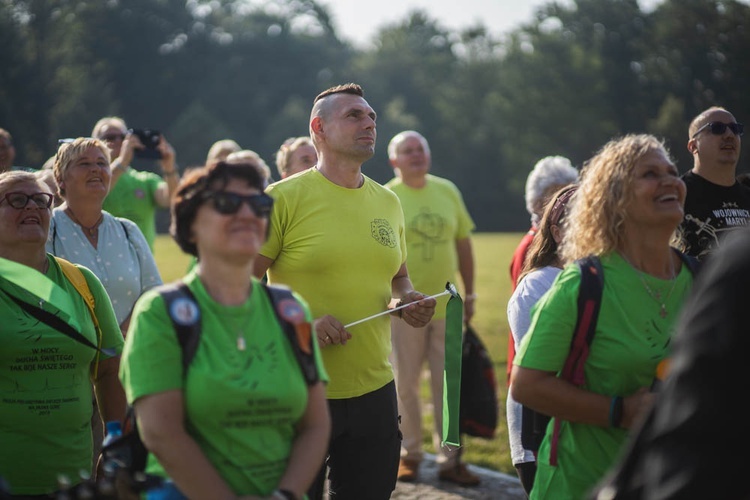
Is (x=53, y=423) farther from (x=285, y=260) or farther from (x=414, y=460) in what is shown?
(x=414, y=460)

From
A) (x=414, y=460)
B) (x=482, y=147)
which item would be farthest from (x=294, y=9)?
(x=414, y=460)

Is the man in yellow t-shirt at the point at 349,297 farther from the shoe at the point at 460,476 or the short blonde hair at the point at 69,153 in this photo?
the shoe at the point at 460,476

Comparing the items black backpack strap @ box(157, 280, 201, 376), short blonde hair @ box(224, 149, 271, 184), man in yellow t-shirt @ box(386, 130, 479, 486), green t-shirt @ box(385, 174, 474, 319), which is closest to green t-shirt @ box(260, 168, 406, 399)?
short blonde hair @ box(224, 149, 271, 184)

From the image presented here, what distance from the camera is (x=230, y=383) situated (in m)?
2.99

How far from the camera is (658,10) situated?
63.4m

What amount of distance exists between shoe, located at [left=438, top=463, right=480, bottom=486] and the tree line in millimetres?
46109

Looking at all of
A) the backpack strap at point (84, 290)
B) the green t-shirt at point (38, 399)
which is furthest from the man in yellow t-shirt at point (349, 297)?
the green t-shirt at point (38, 399)

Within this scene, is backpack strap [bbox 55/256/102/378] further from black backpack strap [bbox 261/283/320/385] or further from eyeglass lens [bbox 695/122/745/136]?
eyeglass lens [bbox 695/122/745/136]

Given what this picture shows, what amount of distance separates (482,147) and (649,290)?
6675 cm

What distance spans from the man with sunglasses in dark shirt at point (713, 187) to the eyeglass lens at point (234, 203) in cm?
313

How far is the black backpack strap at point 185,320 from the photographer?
3.00 metres

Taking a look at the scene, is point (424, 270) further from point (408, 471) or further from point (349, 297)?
point (349, 297)

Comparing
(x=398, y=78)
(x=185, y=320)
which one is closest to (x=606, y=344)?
(x=185, y=320)

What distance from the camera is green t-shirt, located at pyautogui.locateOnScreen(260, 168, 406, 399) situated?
15.3 feet
